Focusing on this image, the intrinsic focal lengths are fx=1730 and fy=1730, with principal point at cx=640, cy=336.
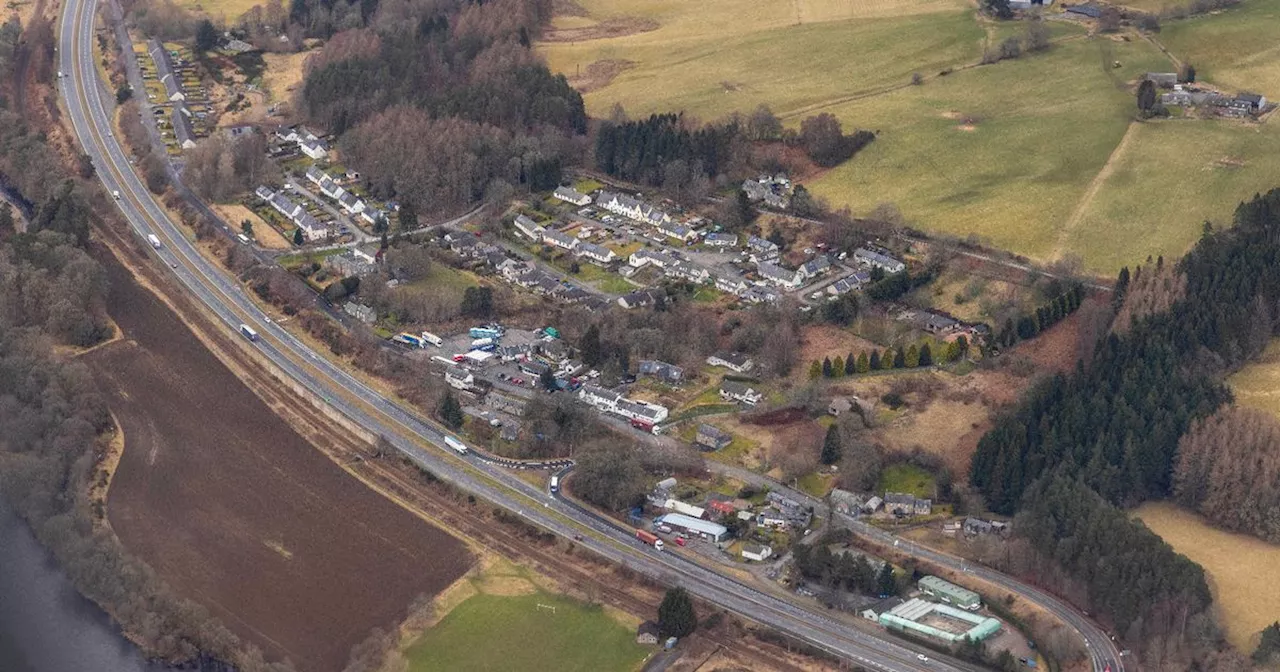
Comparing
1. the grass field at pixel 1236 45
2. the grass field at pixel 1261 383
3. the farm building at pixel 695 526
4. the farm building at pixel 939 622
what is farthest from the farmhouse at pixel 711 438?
the grass field at pixel 1236 45

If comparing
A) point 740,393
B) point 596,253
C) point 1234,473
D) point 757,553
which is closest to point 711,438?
point 740,393

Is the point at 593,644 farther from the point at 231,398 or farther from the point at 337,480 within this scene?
the point at 231,398

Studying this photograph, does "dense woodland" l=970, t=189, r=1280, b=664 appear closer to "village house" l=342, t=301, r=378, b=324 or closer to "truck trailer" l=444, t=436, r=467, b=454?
"truck trailer" l=444, t=436, r=467, b=454

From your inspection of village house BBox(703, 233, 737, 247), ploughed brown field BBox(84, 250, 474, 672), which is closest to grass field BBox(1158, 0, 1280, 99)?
village house BBox(703, 233, 737, 247)

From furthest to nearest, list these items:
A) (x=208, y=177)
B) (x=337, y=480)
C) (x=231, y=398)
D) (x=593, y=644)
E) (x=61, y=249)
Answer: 1. (x=208, y=177)
2. (x=61, y=249)
3. (x=231, y=398)
4. (x=337, y=480)
5. (x=593, y=644)

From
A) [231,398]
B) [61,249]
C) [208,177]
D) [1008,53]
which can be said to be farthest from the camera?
[1008,53]

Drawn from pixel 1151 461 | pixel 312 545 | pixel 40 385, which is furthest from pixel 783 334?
pixel 40 385
